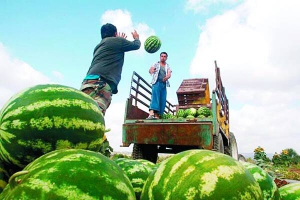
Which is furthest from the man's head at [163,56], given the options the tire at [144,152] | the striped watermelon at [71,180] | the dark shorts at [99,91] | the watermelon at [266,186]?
the striped watermelon at [71,180]

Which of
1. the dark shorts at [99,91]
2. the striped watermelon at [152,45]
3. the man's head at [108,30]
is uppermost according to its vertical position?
the striped watermelon at [152,45]

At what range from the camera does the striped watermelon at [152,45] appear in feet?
32.0

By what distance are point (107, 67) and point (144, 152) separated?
3.91 m

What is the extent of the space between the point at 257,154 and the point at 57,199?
13657 millimetres

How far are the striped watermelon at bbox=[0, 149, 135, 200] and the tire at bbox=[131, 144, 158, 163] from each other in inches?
284

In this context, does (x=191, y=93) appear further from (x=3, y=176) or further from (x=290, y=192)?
(x=3, y=176)

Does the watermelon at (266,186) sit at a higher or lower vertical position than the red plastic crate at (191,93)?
lower

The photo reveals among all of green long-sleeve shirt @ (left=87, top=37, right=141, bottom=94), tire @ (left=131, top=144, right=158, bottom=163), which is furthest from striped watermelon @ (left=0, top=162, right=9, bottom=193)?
tire @ (left=131, top=144, right=158, bottom=163)

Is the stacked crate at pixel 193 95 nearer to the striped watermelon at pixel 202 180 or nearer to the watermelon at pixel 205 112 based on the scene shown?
the watermelon at pixel 205 112

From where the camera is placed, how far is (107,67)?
5266 mm

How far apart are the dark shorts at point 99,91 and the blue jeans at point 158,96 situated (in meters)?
3.70

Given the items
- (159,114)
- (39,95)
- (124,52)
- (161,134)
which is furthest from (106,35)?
(39,95)

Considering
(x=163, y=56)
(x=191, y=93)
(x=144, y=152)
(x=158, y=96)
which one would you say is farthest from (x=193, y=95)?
(x=144, y=152)

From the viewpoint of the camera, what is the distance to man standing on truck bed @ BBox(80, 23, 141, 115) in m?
4.84
